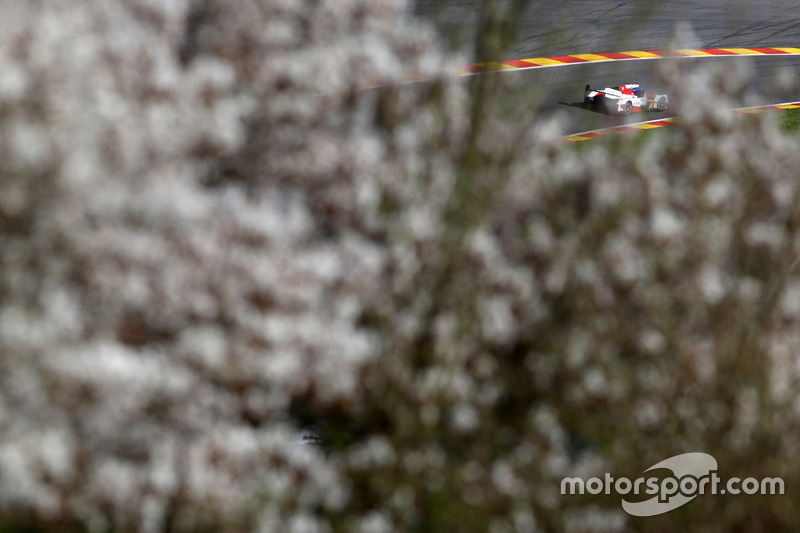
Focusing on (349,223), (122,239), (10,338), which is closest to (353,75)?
(349,223)

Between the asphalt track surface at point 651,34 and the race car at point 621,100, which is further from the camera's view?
the asphalt track surface at point 651,34

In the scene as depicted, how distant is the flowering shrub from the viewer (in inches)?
117

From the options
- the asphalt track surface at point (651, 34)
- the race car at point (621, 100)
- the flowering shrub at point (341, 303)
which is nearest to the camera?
the flowering shrub at point (341, 303)

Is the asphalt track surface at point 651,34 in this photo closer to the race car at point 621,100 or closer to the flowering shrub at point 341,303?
the race car at point 621,100

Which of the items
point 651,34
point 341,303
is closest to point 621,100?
point 651,34

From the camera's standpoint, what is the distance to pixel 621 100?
796 centimetres

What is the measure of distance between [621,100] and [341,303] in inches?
215

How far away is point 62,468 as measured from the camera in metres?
3.01

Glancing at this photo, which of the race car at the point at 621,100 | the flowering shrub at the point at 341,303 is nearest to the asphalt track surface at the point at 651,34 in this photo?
the race car at the point at 621,100

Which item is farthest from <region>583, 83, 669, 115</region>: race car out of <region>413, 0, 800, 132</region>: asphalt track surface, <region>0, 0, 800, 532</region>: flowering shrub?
<region>0, 0, 800, 532</region>: flowering shrub

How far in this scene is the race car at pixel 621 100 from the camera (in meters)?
7.72

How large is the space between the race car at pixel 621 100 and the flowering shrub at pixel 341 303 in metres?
3.86

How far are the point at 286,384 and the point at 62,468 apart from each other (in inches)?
36.7

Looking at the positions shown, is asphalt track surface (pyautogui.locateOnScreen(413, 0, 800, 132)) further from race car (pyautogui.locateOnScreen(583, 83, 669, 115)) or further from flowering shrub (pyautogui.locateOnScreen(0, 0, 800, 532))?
flowering shrub (pyautogui.locateOnScreen(0, 0, 800, 532))
